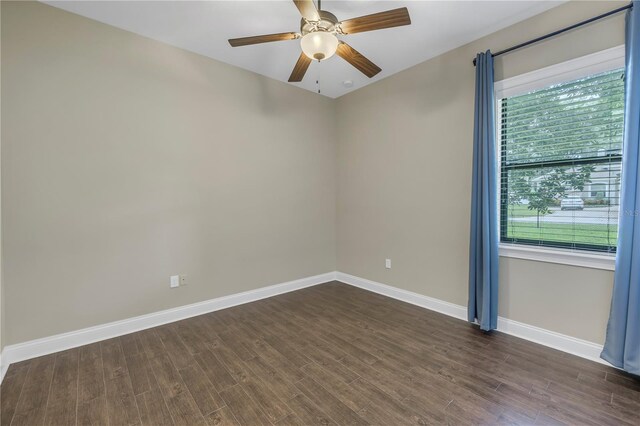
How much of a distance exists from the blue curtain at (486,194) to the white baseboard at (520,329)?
17cm

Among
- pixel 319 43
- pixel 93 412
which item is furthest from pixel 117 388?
pixel 319 43

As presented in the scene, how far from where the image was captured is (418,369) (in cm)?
219

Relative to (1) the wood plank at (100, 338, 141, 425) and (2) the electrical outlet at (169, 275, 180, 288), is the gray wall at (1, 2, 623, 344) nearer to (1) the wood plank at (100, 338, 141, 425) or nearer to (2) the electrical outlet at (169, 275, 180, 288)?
(2) the electrical outlet at (169, 275, 180, 288)

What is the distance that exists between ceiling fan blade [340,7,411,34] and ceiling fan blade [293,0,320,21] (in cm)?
20

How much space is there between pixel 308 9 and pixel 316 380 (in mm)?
2519

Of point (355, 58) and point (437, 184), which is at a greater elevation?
point (355, 58)

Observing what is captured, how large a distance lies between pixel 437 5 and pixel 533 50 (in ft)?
3.15

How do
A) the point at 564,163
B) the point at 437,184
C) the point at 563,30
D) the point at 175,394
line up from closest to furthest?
the point at 175,394 → the point at 563,30 → the point at 564,163 → the point at 437,184

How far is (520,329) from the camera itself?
267 cm

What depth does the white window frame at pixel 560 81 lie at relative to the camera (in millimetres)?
2191

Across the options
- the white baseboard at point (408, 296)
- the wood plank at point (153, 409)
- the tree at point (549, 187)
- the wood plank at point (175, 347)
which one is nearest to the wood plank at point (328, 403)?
the wood plank at point (153, 409)

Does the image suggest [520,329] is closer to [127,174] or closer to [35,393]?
[35,393]

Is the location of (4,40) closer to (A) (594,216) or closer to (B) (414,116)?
(B) (414,116)

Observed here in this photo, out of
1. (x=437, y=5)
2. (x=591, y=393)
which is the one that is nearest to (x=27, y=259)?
(x=437, y=5)
